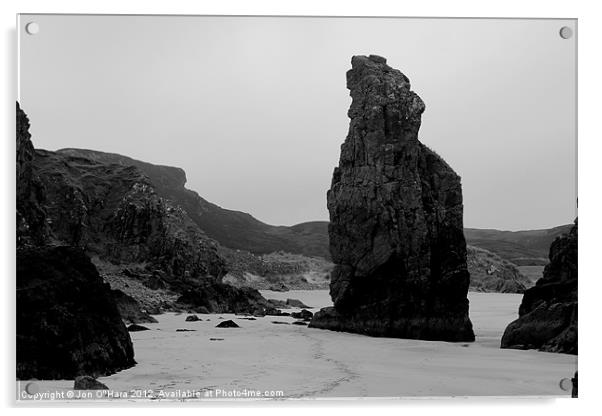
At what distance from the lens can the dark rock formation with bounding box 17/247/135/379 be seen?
7457 millimetres

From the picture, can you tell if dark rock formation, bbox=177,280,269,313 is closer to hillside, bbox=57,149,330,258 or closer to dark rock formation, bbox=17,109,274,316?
dark rock formation, bbox=17,109,274,316

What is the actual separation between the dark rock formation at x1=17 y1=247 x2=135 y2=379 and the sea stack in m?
6.99

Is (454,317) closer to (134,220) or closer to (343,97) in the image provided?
(343,97)

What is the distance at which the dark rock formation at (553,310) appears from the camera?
9719 mm

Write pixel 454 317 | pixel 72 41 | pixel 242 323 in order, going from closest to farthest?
pixel 72 41 → pixel 454 317 → pixel 242 323

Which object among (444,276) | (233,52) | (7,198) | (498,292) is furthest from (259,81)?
(498,292)

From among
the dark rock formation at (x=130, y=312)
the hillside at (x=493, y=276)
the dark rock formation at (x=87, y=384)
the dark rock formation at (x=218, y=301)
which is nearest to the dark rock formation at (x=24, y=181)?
the dark rock formation at (x=87, y=384)

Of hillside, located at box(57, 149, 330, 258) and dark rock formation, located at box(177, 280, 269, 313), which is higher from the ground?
hillside, located at box(57, 149, 330, 258)

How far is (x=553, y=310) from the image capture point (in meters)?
10.9

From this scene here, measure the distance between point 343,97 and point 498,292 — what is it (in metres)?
22.0

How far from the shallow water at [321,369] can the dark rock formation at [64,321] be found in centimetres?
30

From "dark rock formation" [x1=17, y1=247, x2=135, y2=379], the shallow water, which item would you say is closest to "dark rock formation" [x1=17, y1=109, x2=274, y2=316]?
the shallow water

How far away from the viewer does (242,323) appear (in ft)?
51.7

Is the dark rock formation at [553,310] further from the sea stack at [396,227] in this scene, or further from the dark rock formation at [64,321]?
the dark rock formation at [64,321]
